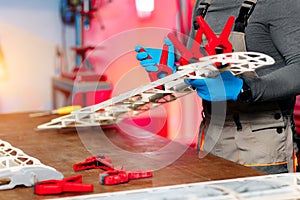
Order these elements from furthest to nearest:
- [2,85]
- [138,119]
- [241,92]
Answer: [2,85]
[138,119]
[241,92]

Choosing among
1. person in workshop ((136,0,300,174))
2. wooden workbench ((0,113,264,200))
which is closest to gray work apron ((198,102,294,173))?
person in workshop ((136,0,300,174))

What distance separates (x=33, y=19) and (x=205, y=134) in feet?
13.1

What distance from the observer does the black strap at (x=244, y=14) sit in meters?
1.69

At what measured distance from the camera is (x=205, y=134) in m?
1.95

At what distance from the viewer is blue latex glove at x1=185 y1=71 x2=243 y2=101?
1.46m

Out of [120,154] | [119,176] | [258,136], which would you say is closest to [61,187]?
[119,176]

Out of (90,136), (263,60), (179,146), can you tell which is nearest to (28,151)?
(90,136)

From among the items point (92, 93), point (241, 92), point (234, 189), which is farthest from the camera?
point (92, 93)

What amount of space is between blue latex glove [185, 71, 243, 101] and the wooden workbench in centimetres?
21

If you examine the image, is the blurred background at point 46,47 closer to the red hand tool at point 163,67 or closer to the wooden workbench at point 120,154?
the wooden workbench at point 120,154

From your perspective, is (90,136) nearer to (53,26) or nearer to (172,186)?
(172,186)

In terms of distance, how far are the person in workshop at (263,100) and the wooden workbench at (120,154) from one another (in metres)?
0.15

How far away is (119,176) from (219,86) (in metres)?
0.38

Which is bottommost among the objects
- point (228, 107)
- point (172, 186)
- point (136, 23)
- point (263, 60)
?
point (172, 186)
